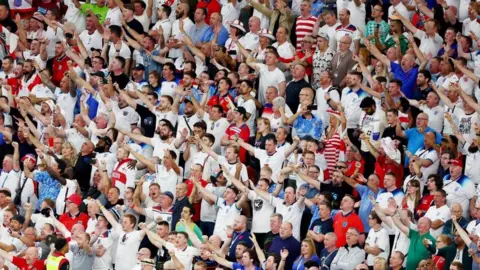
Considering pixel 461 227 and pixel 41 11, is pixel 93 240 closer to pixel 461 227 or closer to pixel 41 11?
pixel 461 227

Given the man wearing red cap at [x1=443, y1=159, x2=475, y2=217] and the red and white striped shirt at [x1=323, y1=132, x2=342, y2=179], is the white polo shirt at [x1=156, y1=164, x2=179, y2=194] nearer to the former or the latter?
the red and white striped shirt at [x1=323, y1=132, x2=342, y2=179]

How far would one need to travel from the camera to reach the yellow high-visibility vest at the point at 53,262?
2027 centimetres

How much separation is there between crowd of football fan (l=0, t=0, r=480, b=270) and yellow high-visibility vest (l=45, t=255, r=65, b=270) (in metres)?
0.03

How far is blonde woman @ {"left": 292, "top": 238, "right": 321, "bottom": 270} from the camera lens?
19.7m

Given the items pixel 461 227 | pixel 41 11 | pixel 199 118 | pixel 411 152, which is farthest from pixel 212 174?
pixel 41 11

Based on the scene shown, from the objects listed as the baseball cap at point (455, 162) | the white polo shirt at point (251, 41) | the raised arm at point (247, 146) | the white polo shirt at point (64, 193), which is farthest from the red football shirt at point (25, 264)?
the white polo shirt at point (251, 41)

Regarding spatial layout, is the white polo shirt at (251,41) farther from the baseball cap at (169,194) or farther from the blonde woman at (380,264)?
the blonde woman at (380,264)

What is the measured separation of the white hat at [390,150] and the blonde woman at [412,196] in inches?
31.6

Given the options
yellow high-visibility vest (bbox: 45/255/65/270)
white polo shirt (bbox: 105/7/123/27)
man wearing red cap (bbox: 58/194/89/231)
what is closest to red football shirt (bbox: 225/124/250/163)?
man wearing red cap (bbox: 58/194/89/231)

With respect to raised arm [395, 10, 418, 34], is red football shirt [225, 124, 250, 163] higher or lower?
lower

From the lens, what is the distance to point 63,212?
23.0 metres

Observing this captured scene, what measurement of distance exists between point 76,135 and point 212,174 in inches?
116

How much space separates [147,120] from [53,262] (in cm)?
444

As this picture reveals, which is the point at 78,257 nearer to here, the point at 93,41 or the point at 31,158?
the point at 31,158
